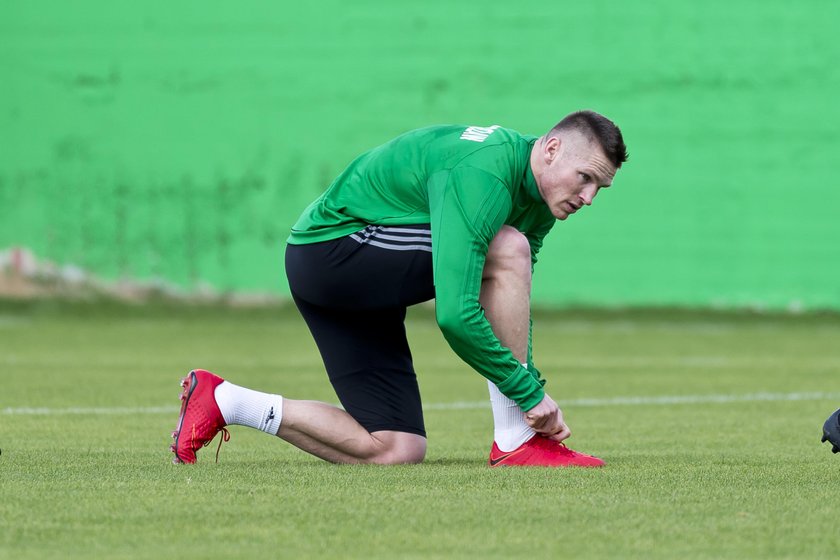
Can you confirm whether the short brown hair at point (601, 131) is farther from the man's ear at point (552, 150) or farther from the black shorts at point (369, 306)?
the black shorts at point (369, 306)

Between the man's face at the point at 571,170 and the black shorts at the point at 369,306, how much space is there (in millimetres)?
434

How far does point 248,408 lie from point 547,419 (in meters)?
→ 1.05

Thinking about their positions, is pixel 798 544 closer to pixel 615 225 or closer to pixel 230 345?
pixel 230 345

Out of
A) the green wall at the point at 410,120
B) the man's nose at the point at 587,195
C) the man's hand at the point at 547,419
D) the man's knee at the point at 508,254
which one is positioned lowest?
the green wall at the point at 410,120

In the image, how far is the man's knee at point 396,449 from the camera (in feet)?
16.8

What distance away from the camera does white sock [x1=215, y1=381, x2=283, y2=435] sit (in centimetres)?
504

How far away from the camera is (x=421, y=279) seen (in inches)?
193

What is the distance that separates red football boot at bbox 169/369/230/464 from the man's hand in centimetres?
107

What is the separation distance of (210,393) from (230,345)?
7725mm

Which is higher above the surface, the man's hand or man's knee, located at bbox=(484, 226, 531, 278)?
man's knee, located at bbox=(484, 226, 531, 278)

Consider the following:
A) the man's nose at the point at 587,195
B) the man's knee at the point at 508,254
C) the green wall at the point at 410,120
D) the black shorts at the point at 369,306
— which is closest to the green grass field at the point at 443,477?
the black shorts at the point at 369,306

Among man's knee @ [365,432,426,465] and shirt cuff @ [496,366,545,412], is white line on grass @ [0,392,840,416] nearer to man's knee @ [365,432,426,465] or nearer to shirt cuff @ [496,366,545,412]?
man's knee @ [365,432,426,465]

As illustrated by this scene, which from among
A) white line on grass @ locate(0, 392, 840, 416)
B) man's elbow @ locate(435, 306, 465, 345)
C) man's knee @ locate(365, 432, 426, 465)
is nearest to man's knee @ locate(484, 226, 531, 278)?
man's elbow @ locate(435, 306, 465, 345)

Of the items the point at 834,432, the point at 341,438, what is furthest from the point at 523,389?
the point at 834,432
